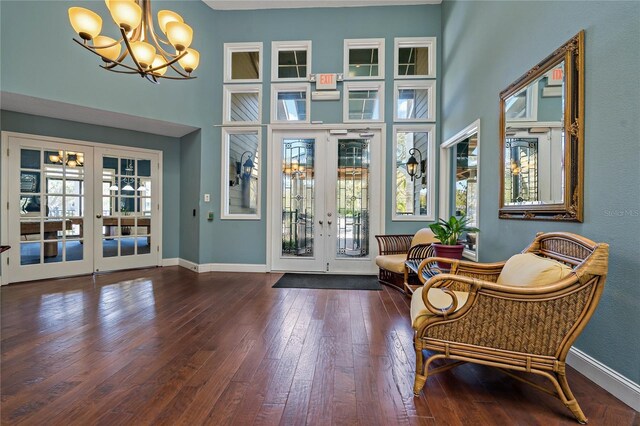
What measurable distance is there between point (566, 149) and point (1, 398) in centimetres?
390

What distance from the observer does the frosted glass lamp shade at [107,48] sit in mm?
2562

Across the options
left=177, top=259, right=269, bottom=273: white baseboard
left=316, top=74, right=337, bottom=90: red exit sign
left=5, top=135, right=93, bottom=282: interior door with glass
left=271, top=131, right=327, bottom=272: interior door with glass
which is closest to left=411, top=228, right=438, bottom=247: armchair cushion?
left=271, top=131, right=327, bottom=272: interior door with glass

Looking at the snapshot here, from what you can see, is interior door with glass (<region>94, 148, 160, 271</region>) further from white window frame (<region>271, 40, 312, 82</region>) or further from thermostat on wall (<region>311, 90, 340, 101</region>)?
thermostat on wall (<region>311, 90, 340, 101</region>)

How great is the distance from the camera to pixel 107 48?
8.66 ft

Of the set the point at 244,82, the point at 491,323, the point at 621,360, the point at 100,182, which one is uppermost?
the point at 244,82

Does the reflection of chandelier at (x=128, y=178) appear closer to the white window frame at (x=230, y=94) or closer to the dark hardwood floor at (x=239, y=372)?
the white window frame at (x=230, y=94)

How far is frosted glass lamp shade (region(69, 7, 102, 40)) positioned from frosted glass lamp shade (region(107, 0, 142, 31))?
257mm

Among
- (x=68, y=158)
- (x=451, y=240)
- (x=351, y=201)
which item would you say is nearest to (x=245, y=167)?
(x=351, y=201)

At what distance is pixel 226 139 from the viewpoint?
193 inches

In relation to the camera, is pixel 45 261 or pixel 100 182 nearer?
pixel 45 261

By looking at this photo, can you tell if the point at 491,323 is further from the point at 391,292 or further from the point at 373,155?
the point at 373,155

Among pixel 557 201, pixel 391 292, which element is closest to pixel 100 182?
pixel 391 292

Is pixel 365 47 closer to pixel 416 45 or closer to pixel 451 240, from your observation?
pixel 416 45

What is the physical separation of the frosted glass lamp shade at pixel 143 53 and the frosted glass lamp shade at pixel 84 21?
289 millimetres
